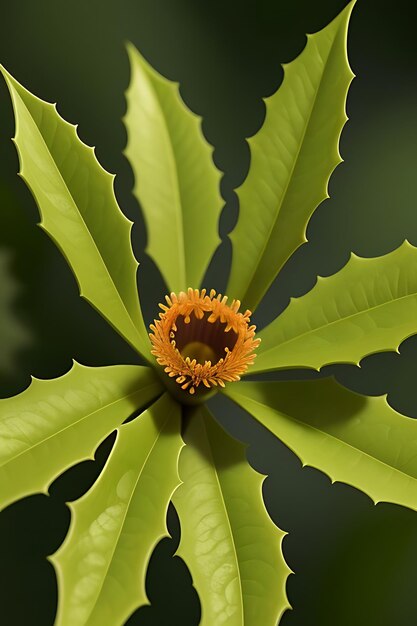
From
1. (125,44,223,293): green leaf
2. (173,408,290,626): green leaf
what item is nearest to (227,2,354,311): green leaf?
(125,44,223,293): green leaf

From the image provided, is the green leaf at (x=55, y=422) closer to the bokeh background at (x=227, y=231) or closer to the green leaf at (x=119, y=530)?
the green leaf at (x=119, y=530)

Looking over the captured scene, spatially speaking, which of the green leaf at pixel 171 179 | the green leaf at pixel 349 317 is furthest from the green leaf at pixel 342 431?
the green leaf at pixel 171 179

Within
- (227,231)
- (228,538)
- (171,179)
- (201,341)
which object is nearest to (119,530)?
(228,538)

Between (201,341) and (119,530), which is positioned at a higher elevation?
(201,341)

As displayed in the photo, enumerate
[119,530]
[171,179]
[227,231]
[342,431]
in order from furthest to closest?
1. [227,231]
2. [171,179]
3. [342,431]
4. [119,530]

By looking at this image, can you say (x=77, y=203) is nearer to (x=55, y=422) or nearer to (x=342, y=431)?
(x=55, y=422)

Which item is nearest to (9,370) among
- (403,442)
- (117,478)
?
(117,478)
